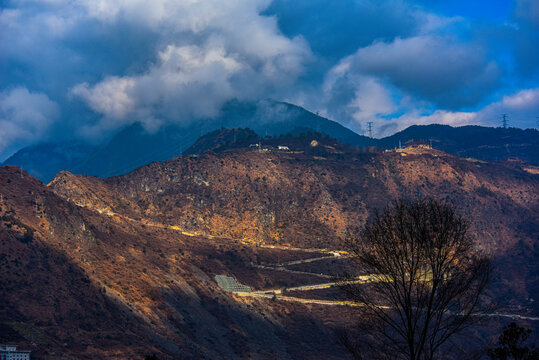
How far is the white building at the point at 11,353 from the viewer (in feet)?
237

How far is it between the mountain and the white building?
413 cm

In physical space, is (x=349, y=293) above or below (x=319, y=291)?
above

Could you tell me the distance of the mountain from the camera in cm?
9588

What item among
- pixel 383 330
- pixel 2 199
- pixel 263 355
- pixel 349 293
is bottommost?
pixel 263 355

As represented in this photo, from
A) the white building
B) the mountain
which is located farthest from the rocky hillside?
the white building

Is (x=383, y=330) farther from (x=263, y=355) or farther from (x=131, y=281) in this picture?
(x=131, y=281)

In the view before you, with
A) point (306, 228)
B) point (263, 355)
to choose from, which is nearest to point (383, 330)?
point (263, 355)

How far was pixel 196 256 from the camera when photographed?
465 feet

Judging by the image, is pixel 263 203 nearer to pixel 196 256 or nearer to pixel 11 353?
pixel 196 256

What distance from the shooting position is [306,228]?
168 meters

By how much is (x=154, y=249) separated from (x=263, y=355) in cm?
4306

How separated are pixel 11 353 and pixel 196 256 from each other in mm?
70513

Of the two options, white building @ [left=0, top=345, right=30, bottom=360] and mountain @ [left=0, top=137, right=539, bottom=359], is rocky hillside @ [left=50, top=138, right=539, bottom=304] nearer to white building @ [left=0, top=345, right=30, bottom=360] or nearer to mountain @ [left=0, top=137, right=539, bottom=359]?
mountain @ [left=0, top=137, right=539, bottom=359]

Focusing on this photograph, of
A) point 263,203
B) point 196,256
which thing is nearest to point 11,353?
point 196,256
